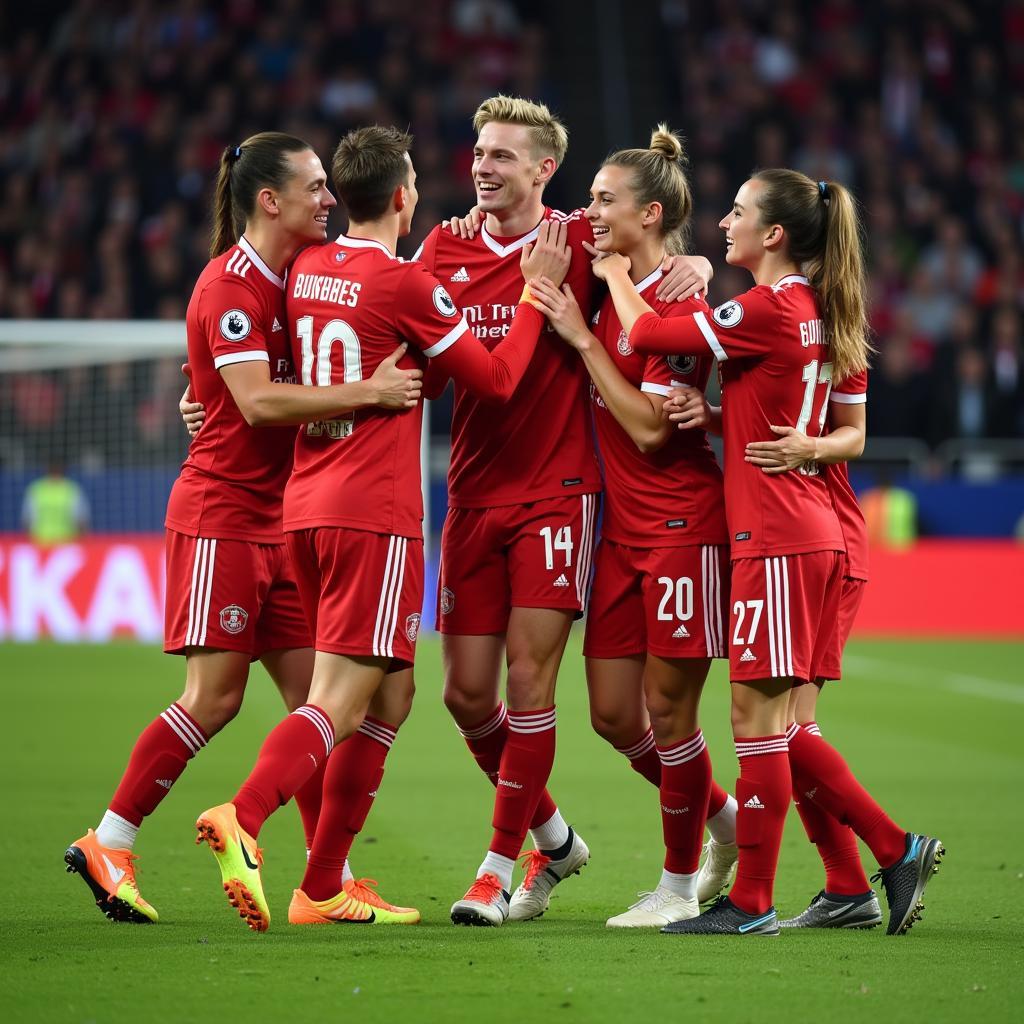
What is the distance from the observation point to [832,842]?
17.1ft

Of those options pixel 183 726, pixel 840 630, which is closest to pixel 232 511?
pixel 183 726

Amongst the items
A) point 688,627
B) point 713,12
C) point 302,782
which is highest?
point 713,12

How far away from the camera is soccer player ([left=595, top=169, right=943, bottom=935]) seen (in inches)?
192

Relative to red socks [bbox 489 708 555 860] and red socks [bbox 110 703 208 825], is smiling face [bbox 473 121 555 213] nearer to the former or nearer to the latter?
red socks [bbox 489 708 555 860]

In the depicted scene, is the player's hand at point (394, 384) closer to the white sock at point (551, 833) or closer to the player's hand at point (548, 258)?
the player's hand at point (548, 258)

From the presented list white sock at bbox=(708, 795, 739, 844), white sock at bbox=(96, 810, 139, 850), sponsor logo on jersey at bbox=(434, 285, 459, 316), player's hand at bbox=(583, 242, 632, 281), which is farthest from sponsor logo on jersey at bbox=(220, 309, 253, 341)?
white sock at bbox=(708, 795, 739, 844)

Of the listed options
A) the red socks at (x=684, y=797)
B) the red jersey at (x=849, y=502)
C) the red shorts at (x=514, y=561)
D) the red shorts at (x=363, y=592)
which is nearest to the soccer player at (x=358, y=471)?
the red shorts at (x=363, y=592)

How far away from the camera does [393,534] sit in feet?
16.2

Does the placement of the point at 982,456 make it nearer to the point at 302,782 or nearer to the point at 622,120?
the point at 622,120

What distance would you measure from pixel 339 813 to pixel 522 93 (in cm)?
1675

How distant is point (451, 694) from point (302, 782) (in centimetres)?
80

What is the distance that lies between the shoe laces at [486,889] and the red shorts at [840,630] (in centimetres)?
116

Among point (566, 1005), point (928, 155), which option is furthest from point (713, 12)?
point (566, 1005)

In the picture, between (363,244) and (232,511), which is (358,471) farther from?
(363,244)
